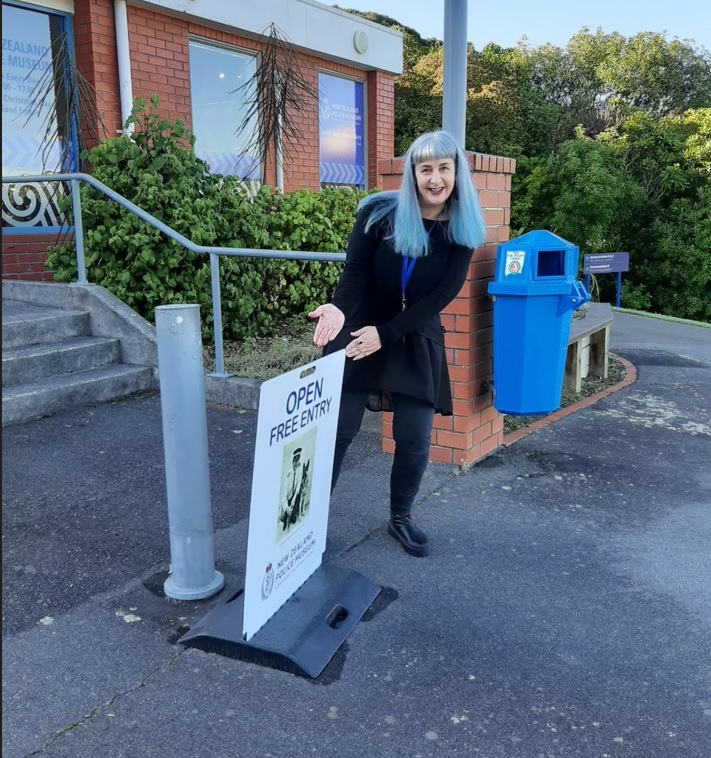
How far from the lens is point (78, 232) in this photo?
609 cm

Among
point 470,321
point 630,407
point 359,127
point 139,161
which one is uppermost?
point 359,127

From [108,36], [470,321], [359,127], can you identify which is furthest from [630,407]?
[359,127]

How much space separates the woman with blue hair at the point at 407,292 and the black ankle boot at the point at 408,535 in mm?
263

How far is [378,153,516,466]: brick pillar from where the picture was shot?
4188mm

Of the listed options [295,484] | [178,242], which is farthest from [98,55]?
[295,484]

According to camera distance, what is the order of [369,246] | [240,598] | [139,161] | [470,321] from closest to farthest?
[240,598] < [369,246] < [470,321] < [139,161]

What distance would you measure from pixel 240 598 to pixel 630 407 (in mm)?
4111

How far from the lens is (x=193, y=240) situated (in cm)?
630

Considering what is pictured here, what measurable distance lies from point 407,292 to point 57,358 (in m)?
3.45

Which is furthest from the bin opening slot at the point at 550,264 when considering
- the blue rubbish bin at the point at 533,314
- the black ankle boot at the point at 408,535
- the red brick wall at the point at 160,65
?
the red brick wall at the point at 160,65

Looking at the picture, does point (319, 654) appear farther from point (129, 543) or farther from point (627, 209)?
point (627, 209)

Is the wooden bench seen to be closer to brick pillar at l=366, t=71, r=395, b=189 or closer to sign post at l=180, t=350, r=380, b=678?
sign post at l=180, t=350, r=380, b=678

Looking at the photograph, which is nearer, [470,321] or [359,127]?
[470,321]

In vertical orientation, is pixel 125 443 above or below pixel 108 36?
below
